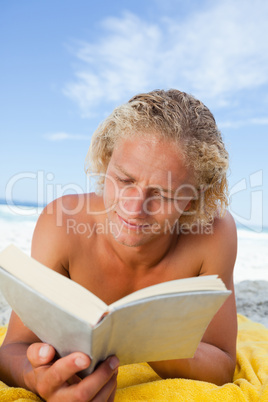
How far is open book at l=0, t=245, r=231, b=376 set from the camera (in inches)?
30.9

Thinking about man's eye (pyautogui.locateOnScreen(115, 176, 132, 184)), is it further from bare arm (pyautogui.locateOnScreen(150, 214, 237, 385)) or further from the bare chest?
bare arm (pyautogui.locateOnScreen(150, 214, 237, 385))

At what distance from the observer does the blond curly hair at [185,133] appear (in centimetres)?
152

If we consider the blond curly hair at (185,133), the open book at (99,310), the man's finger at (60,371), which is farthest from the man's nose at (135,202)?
the man's finger at (60,371)

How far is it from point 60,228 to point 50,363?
74 centimetres

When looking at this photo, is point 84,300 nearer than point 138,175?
Yes

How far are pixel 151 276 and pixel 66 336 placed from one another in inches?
40.7

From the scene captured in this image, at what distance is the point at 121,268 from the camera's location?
6.05 feet

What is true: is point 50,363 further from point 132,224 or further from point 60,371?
point 132,224

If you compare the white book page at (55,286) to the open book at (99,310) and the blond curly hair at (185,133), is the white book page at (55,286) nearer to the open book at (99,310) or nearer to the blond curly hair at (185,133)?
the open book at (99,310)

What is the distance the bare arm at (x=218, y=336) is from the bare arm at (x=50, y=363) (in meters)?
0.47

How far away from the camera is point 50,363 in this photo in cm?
100

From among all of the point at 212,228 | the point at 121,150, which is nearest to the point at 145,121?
the point at 121,150

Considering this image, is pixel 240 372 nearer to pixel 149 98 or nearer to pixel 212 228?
pixel 212 228

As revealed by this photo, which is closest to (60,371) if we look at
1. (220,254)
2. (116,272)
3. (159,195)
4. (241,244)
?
(159,195)
